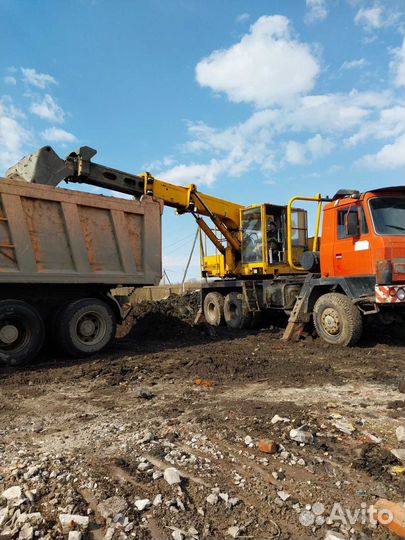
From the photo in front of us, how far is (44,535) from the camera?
7.17ft

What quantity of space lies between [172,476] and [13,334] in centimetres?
453

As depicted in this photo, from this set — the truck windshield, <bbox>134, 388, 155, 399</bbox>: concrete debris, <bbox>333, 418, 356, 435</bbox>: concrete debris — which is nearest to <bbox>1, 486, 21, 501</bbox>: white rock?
<bbox>134, 388, 155, 399</bbox>: concrete debris

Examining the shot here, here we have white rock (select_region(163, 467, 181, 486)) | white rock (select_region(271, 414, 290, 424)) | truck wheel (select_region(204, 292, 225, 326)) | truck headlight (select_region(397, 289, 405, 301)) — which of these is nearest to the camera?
white rock (select_region(163, 467, 181, 486))

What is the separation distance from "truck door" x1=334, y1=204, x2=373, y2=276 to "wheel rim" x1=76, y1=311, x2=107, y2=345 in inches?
174

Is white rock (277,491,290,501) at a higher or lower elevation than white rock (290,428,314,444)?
lower

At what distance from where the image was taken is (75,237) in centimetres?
702

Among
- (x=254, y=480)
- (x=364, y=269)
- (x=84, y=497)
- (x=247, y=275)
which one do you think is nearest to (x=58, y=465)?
(x=84, y=497)

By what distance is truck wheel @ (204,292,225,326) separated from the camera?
478 inches

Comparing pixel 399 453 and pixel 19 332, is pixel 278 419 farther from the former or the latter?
pixel 19 332

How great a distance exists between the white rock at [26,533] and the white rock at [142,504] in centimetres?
56

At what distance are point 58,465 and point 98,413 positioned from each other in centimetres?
127

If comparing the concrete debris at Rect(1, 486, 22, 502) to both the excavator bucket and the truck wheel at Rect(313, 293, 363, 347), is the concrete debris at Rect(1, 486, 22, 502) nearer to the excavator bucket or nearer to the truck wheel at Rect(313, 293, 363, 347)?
the excavator bucket

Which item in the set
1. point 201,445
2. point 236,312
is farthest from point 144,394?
point 236,312

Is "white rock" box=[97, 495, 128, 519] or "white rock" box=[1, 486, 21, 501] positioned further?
"white rock" box=[1, 486, 21, 501]
